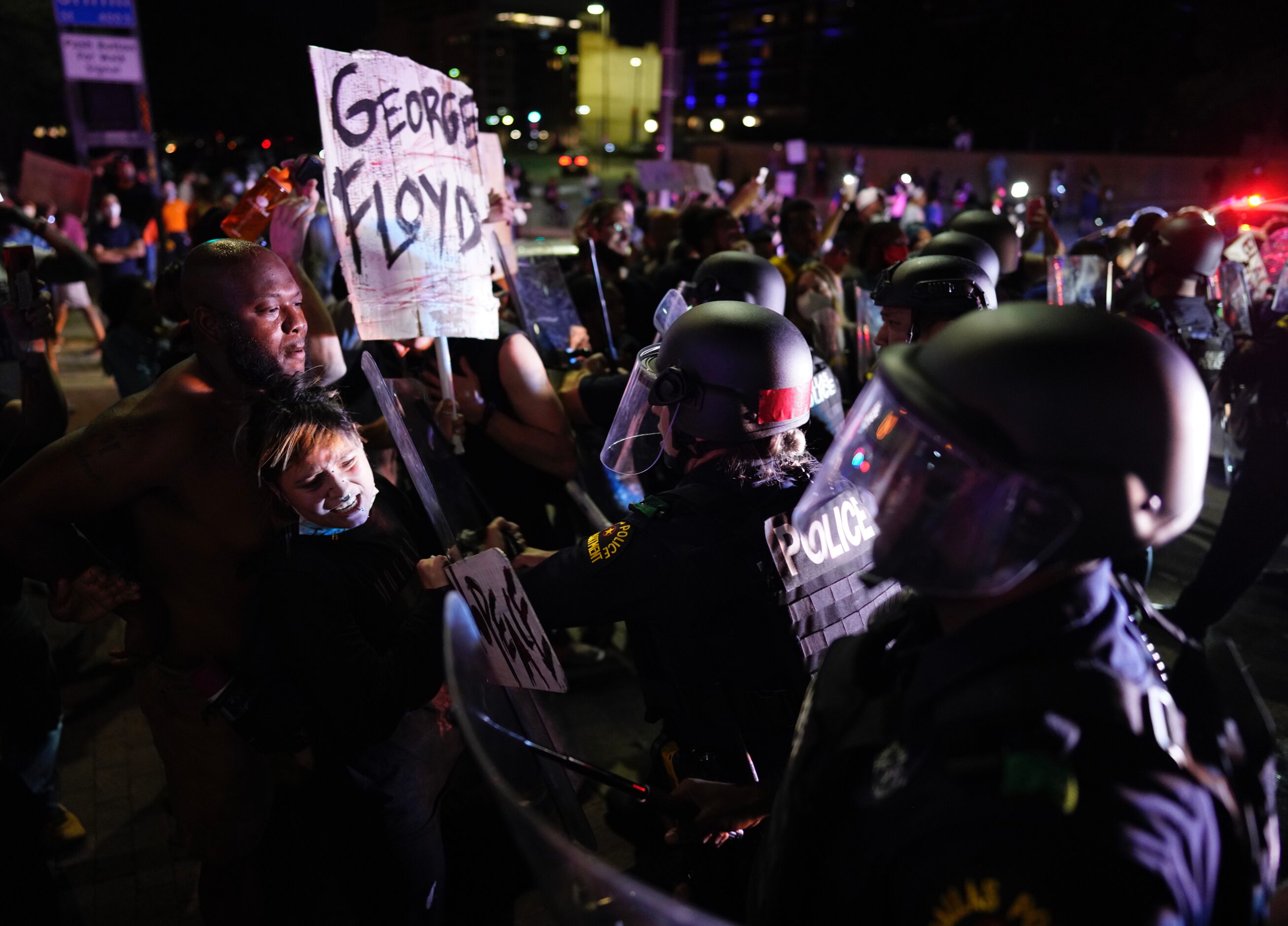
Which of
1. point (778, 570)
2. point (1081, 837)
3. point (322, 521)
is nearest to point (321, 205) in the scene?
point (322, 521)

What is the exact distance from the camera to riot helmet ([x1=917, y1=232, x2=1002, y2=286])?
4.30m

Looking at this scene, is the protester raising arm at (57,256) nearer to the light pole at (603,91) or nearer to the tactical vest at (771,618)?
the tactical vest at (771,618)

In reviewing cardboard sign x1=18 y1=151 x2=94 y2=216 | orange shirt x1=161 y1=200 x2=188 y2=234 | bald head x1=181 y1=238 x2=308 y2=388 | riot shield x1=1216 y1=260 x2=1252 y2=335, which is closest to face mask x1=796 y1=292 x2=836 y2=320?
riot shield x1=1216 y1=260 x2=1252 y2=335

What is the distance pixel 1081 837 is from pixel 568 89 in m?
114

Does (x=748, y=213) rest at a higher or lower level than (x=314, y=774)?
higher

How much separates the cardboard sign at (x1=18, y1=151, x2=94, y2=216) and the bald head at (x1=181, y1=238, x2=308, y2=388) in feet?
15.9

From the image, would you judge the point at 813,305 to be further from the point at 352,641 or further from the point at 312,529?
the point at 352,641

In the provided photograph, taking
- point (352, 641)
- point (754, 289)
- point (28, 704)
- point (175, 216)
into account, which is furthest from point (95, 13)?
point (352, 641)

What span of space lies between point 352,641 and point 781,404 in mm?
1204

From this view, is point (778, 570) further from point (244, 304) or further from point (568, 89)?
point (568, 89)

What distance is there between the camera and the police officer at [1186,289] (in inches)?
183

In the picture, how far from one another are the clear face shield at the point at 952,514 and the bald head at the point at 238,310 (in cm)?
195

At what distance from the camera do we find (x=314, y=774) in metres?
3.46

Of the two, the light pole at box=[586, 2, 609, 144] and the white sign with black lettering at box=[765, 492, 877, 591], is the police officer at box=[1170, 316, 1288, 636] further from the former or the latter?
the light pole at box=[586, 2, 609, 144]
